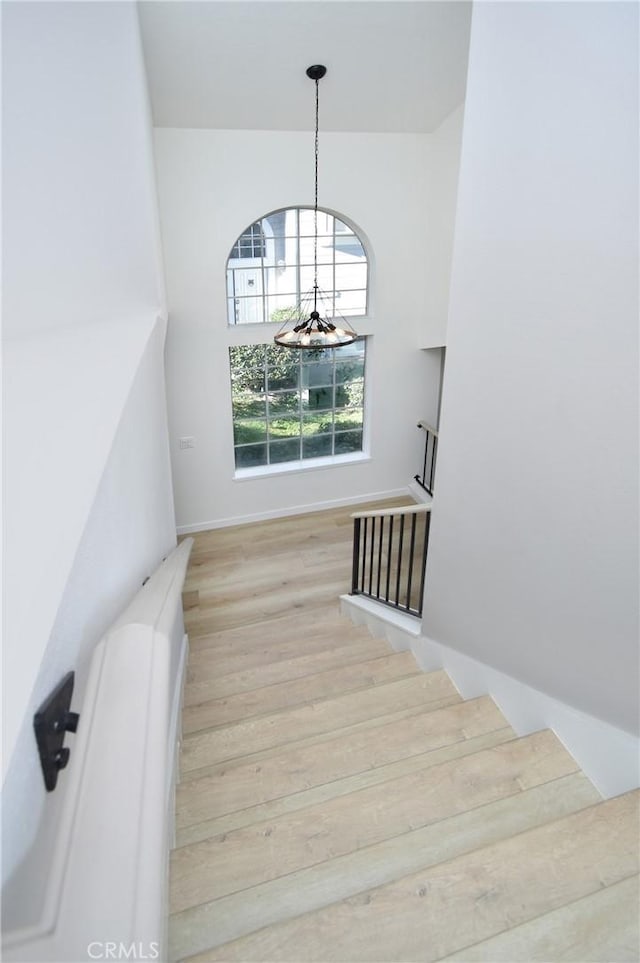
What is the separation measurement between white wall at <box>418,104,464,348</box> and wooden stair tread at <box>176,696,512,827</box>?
3.19 metres

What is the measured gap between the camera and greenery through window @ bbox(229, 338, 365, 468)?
17.8 ft

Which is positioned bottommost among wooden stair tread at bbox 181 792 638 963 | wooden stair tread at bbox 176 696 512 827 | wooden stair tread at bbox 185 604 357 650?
wooden stair tread at bbox 185 604 357 650

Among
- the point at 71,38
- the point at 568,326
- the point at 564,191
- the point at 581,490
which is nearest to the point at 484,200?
the point at 564,191

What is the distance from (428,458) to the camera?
5965 mm

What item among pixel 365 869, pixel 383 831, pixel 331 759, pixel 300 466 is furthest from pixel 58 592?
pixel 300 466

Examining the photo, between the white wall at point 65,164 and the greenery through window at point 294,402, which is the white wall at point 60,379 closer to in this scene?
the white wall at point 65,164

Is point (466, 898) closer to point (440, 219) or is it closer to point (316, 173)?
point (440, 219)

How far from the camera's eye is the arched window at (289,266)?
4969mm

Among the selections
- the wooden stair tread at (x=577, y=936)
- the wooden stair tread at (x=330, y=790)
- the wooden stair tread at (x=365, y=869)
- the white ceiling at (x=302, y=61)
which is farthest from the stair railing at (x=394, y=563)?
the white ceiling at (x=302, y=61)

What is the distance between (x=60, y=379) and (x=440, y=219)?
4603 mm

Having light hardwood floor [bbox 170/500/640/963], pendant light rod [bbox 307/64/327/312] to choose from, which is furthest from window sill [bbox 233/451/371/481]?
light hardwood floor [bbox 170/500/640/963]

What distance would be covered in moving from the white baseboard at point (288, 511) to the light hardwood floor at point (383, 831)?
2379mm

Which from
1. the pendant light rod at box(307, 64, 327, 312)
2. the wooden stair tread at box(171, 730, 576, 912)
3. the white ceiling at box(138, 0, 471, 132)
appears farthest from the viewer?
the pendant light rod at box(307, 64, 327, 312)

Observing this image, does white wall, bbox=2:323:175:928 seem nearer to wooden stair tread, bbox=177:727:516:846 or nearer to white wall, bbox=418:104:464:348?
Result: wooden stair tread, bbox=177:727:516:846
